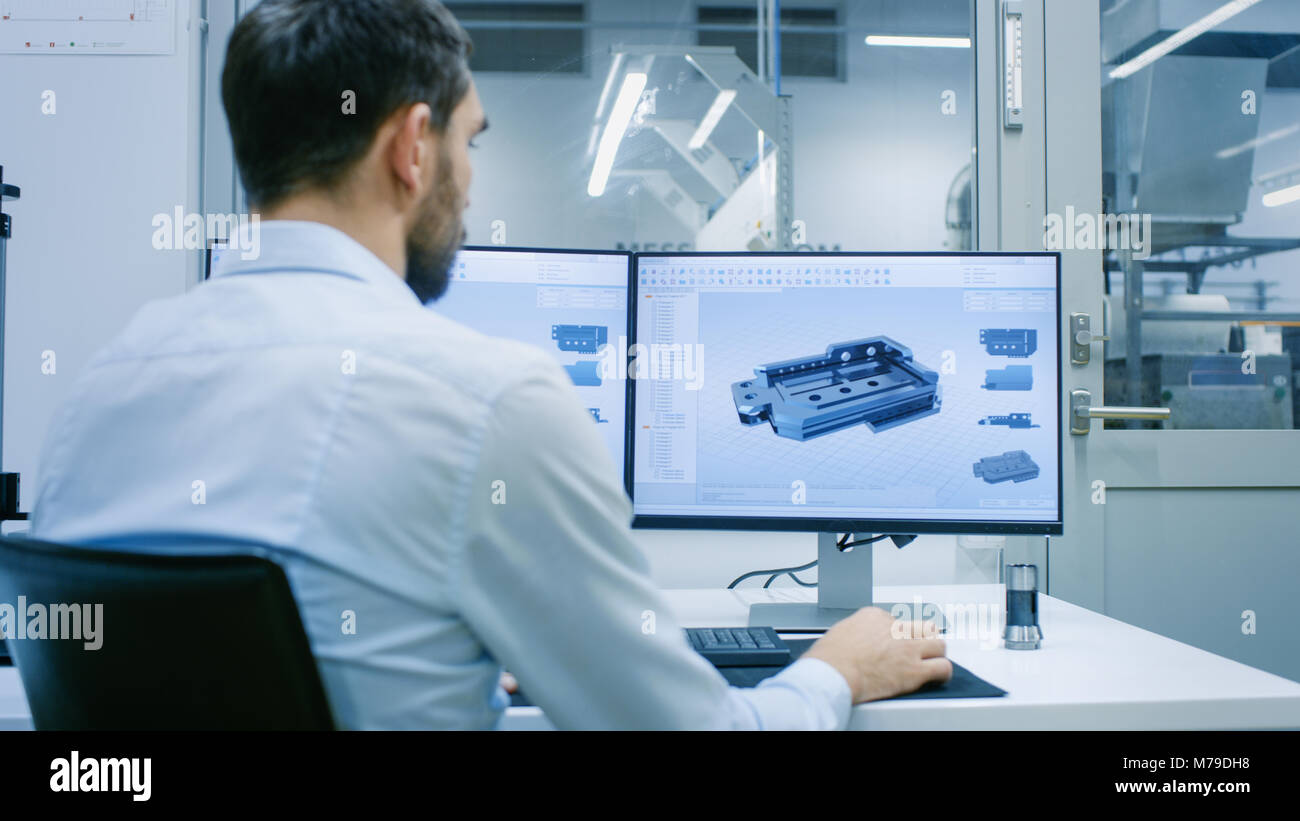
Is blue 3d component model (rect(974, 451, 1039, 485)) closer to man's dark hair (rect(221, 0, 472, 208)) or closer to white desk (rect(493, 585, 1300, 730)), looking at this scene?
white desk (rect(493, 585, 1300, 730))

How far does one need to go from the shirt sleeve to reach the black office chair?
0.35 feet

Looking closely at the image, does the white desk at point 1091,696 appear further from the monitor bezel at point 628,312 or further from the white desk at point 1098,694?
the monitor bezel at point 628,312

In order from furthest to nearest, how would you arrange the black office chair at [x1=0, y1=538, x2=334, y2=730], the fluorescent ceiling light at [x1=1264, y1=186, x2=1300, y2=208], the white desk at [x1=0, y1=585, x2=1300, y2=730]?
the fluorescent ceiling light at [x1=1264, y1=186, x2=1300, y2=208], the white desk at [x1=0, y1=585, x2=1300, y2=730], the black office chair at [x1=0, y1=538, x2=334, y2=730]

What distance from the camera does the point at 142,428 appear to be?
54cm

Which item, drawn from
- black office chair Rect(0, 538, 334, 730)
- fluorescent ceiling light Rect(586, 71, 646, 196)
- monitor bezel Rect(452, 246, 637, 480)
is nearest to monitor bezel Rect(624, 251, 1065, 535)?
monitor bezel Rect(452, 246, 637, 480)

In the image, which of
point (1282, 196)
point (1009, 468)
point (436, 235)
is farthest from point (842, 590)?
point (1282, 196)

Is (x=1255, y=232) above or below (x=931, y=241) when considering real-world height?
below

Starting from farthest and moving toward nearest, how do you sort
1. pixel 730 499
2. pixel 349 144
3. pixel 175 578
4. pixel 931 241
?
1. pixel 931 241
2. pixel 730 499
3. pixel 349 144
4. pixel 175 578

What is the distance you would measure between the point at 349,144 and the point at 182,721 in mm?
400

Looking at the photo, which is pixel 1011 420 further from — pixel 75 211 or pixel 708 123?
pixel 708 123

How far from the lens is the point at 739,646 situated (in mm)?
963

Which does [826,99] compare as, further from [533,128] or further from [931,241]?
[533,128]

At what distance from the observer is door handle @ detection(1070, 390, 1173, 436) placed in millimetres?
1723
